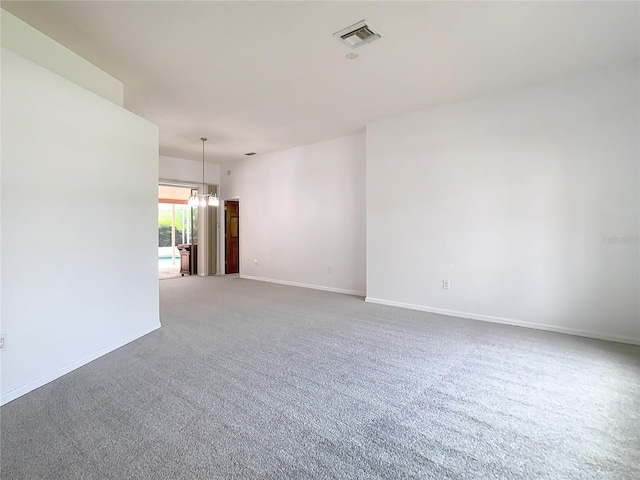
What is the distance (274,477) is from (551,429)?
1.74 metres

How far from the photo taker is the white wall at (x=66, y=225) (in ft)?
7.73

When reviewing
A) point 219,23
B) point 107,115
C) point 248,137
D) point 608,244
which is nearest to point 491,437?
point 608,244

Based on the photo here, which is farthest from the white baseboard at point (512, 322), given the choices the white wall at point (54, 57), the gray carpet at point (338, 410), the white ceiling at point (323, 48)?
the white wall at point (54, 57)

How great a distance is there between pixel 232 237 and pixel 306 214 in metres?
3.25

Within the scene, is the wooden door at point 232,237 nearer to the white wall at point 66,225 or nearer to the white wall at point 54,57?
the white wall at point 66,225

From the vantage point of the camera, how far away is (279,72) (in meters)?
3.58

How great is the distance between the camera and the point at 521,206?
13.2 ft

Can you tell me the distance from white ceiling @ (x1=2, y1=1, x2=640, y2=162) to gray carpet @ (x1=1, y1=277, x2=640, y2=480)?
3.04 m

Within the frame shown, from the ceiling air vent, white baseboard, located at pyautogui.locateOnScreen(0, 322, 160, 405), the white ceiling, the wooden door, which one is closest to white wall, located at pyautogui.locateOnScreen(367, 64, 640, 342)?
the white ceiling

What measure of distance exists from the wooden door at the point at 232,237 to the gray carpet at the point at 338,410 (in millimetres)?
5399

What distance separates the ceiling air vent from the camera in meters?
Answer: 2.76

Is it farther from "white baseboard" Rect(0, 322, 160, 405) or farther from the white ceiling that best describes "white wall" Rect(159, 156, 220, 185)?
"white baseboard" Rect(0, 322, 160, 405)

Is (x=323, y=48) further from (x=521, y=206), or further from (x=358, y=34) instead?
(x=521, y=206)

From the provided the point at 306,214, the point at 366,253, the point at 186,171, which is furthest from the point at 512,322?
the point at 186,171
